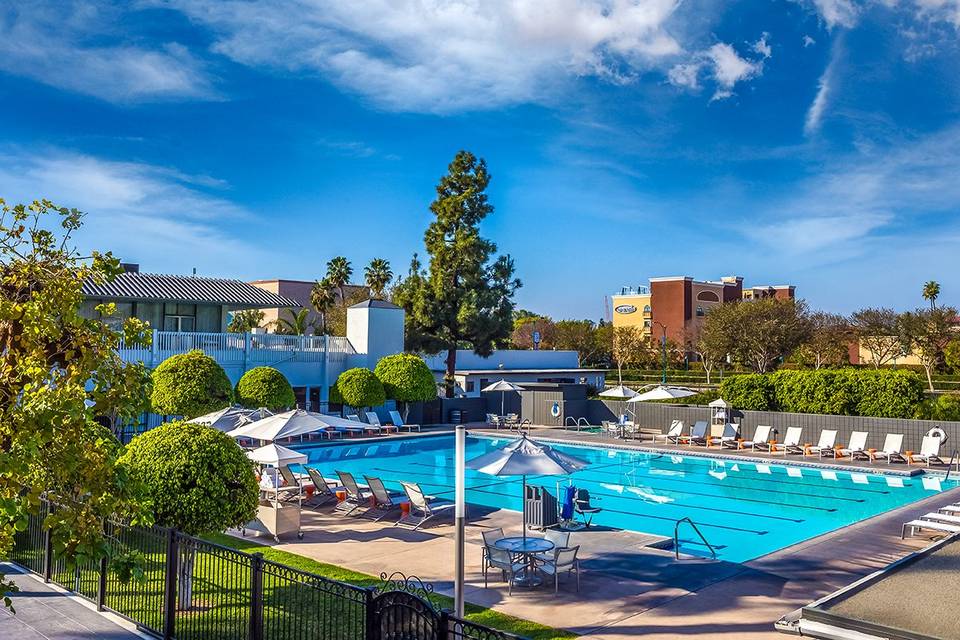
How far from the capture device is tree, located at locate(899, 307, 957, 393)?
5238 cm

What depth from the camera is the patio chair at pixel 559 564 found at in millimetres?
10250

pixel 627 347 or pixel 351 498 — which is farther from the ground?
pixel 627 347

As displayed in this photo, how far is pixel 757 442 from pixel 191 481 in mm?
21172

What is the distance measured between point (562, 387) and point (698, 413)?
753 cm

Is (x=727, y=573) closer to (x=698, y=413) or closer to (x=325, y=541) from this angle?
(x=325, y=541)

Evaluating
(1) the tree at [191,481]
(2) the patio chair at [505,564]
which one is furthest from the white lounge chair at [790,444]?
(1) the tree at [191,481]

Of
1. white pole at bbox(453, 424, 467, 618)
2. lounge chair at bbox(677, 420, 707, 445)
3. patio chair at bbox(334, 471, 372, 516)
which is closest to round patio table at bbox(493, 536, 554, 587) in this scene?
white pole at bbox(453, 424, 467, 618)

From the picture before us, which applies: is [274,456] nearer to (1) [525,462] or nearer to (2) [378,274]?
(1) [525,462]

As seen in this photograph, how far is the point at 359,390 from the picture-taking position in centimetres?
3088

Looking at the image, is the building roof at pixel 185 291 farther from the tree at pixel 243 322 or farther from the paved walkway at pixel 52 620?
the paved walkway at pixel 52 620

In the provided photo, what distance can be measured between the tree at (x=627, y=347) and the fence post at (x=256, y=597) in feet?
185

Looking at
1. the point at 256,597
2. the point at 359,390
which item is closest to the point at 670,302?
the point at 359,390

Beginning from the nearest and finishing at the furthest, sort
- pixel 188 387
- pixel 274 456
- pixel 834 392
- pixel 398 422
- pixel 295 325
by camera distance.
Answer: pixel 274 456
pixel 188 387
pixel 834 392
pixel 398 422
pixel 295 325

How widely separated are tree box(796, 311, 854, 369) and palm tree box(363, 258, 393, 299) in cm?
3078
